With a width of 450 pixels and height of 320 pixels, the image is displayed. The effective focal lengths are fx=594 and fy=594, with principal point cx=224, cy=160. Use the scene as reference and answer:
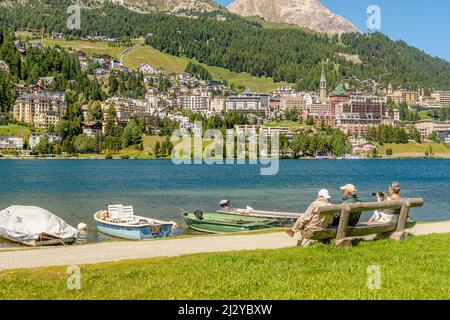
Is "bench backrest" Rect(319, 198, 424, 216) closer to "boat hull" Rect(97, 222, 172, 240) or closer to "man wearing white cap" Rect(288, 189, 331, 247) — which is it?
"man wearing white cap" Rect(288, 189, 331, 247)

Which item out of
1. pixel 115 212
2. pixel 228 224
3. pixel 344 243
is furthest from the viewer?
pixel 115 212

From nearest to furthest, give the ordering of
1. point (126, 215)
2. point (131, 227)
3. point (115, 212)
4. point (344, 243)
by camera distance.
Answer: point (344, 243) < point (131, 227) < point (126, 215) < point (115, 212)

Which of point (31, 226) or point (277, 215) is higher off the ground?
point (31, 226)

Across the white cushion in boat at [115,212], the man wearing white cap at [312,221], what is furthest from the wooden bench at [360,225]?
the white cushion in boat at [115,212]

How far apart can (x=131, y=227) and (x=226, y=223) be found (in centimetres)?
640

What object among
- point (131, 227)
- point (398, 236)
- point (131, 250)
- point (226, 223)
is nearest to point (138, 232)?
point (131, 227)

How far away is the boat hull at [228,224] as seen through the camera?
126ft

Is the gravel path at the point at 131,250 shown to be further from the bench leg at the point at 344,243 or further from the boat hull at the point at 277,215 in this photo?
the boat hull at the point at 277,215

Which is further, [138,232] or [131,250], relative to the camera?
[138,232]

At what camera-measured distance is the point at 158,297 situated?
422 inches

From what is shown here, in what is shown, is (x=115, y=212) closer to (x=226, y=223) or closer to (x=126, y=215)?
(x=126, y=215)

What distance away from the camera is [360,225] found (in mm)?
17031
